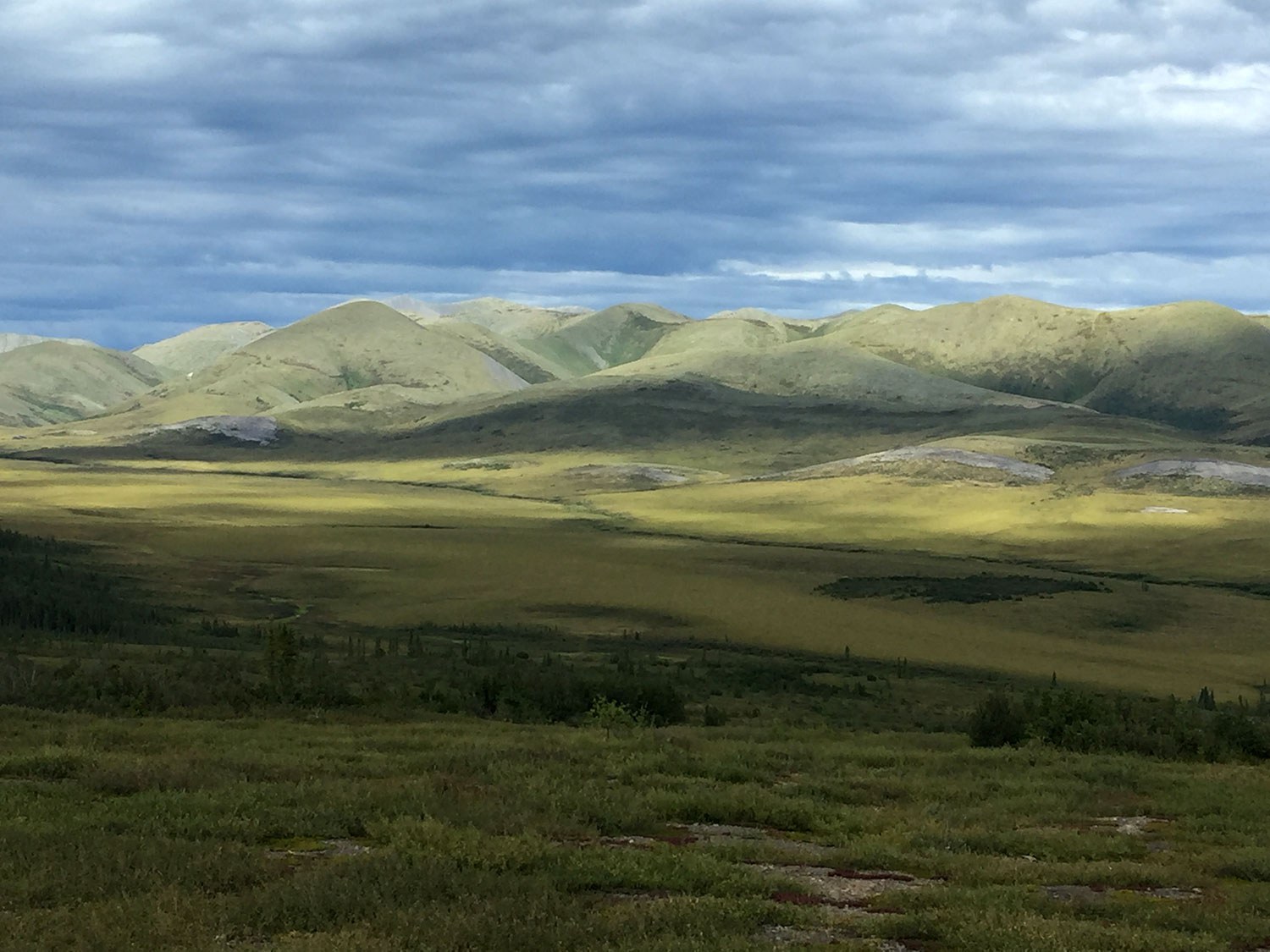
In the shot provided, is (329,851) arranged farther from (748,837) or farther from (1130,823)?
(1130,823)

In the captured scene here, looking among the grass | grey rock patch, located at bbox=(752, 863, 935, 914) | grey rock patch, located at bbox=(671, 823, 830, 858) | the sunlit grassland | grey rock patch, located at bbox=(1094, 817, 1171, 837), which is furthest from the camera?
the sunlit grassland

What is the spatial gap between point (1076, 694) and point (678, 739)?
11.5 meters

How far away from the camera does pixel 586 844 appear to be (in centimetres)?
1662

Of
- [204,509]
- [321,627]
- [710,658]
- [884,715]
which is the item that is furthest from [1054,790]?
[204,509]

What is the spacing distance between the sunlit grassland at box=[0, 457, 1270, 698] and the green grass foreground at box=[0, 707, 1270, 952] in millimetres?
50191

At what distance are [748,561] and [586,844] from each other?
350 feet

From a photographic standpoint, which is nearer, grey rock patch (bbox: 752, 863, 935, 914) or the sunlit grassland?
grey rock patch (bbox: 752, 863, 935, 914)

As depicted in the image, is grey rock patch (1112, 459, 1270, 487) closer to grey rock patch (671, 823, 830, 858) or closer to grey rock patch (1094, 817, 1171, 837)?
grey rock patch (1094, 817, 1171, 837)

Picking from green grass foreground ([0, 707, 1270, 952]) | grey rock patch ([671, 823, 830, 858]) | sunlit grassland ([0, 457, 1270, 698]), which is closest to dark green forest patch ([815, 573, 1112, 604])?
sunlit grassland ([0, 457, 1270, 698])

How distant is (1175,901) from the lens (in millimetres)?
14602

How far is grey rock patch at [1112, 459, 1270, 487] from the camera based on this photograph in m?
175

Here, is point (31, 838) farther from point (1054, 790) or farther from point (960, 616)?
point (960, 616)

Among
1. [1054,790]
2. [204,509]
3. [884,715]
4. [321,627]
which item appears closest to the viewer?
[1054,790]

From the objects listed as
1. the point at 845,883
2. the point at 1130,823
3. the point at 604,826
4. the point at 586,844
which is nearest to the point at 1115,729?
the point at 1130,823
